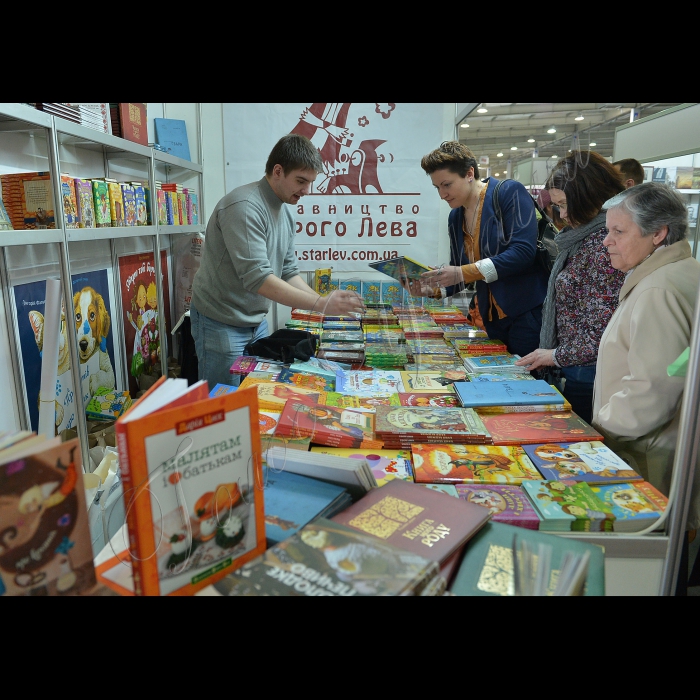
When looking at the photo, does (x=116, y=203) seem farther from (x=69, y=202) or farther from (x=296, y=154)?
(x=296, y=154)

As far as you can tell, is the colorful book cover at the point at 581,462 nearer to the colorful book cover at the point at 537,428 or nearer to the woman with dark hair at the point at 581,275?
the colorful book cover at the point at 537,428

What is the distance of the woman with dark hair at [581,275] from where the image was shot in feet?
7.32

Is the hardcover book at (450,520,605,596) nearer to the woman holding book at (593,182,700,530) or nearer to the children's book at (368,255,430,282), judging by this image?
the woman holding book at (593,182,700,530)

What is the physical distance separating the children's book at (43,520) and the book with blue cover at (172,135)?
4091 mm

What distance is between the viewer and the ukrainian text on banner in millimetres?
2957

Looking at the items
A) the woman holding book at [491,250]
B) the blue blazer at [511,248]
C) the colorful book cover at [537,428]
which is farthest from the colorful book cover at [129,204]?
the colorful book cover at [537,428]

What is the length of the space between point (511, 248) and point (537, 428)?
1.29 meters

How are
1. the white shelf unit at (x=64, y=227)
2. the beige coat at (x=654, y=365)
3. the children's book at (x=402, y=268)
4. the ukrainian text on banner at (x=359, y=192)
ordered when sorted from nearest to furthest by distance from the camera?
the beige coat at (x=654, y=365) → the white shelf unit at (x=64, y=227) → the children's book at (x=402, y=268) → the ukrainian text on banner at (x=359, y=192)

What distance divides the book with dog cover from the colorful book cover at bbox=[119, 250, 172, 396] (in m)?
0.20

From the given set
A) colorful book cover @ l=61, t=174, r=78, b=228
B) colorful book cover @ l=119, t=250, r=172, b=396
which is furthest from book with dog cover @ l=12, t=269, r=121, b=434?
colorful book cover @ l=61, t=174, r=78, b=228

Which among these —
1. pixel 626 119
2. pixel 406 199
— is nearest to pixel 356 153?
pixel 406 199
